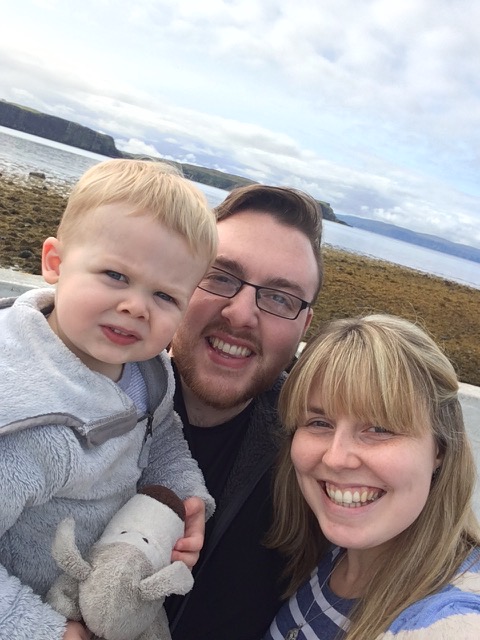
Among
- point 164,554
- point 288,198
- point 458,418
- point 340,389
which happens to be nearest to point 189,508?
point 164,554

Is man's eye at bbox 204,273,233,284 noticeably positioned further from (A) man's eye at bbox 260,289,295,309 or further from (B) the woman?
(B) the woman

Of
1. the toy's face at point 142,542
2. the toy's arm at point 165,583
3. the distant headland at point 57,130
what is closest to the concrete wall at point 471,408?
the toy's face at point 142,542

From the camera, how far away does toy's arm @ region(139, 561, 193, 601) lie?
1740 millimetres

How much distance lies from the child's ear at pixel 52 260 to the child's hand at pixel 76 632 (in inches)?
43.7

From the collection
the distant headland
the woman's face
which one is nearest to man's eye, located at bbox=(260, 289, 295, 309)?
the woman's face

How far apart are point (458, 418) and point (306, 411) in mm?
594

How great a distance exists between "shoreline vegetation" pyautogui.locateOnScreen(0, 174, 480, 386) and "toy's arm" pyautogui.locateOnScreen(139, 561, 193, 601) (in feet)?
12.4

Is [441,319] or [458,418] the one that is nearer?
[458,418]

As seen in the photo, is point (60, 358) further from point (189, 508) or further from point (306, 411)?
point (306, 411)

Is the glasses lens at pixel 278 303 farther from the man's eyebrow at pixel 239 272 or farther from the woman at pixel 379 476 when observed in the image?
the woman at pixel 379 476

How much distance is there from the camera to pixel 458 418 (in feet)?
7.37

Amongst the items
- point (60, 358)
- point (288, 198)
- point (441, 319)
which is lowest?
point (441, 319)

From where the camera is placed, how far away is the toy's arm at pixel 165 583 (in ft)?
5.71

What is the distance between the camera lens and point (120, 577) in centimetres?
173
